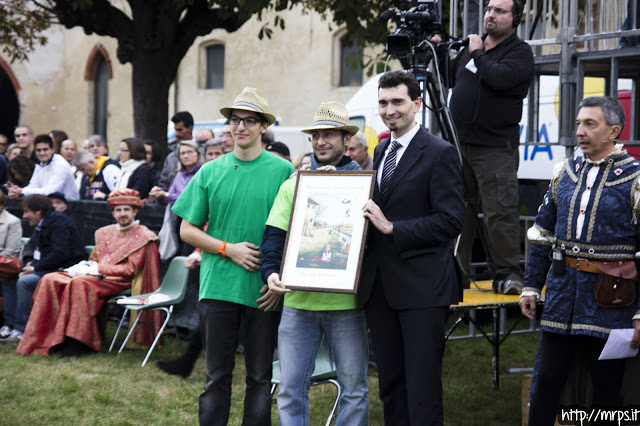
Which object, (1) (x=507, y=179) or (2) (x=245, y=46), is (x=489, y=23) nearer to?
(1) (x=507, y=179)

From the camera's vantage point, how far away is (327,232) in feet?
14.6

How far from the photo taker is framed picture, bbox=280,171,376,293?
14.3 feet

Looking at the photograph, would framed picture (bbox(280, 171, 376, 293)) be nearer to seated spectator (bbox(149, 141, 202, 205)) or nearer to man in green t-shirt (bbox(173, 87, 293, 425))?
→ man in green t-shirt (bbox(173, 87, 293, 425))

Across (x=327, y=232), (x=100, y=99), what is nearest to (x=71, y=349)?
(x=327, y=232)

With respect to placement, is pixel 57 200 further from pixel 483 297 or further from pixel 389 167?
pixel 389 167

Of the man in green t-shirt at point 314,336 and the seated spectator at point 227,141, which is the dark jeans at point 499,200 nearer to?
the man in green t-shirt at point 314,336

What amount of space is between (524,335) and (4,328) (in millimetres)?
5516

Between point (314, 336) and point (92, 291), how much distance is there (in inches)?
182

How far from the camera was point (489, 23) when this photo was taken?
239 inches

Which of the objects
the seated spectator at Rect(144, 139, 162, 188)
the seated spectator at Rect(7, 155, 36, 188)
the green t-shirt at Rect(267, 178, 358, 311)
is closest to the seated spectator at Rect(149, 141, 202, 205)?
the seated spectator at Rect(144, 139, 162, 188)

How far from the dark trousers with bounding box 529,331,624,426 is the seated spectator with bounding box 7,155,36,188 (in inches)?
333

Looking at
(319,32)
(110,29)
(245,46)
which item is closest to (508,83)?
(110,29)

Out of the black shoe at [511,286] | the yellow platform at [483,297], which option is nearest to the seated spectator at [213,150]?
the yellow platform at [483,297]

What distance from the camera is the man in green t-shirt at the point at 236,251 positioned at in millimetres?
4953
